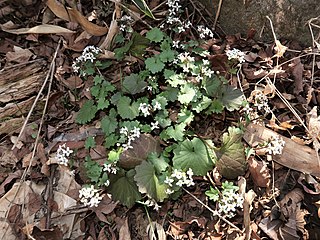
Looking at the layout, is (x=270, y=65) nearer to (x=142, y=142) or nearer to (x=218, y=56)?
(x=218, y=56)

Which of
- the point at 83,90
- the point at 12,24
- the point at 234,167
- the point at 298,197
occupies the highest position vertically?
the point at 12,24

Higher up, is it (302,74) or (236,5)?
(236,5)

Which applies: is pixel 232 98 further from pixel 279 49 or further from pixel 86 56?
pixel 86 56

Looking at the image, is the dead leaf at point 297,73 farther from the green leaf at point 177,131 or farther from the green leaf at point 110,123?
the green leaf at point 110,123

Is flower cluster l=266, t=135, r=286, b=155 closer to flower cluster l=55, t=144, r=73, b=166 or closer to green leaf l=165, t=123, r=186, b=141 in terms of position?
green leaf l=165, t=123, r=186, b=141

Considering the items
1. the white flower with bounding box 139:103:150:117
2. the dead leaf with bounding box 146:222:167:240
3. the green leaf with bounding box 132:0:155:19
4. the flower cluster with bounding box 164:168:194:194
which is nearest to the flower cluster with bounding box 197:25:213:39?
the green leaf with bounding box 132:0:155:19

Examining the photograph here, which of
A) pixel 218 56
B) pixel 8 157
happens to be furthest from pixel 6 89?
pixel 218 56
